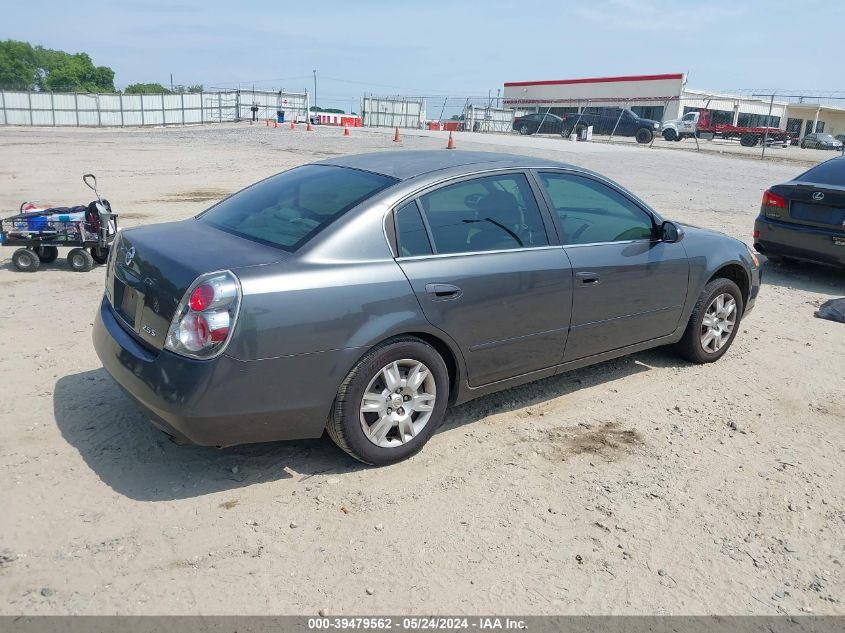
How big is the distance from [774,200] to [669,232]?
4516mm

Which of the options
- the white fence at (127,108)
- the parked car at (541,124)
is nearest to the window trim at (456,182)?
the parked car at (541,124)

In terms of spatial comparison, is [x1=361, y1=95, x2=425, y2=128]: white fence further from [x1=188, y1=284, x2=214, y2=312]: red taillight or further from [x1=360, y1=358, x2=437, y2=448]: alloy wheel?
[x1=188, y1=284, x2=214, y2=312]: red taillight

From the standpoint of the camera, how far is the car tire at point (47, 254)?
796 cm

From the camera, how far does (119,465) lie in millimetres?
3756

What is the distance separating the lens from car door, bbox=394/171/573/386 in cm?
390

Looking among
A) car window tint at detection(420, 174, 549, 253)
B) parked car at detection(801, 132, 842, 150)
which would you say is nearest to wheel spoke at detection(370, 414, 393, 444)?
car window tint at detection(420, 174, 549, 253)

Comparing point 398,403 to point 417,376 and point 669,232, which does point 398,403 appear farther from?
point 669,232

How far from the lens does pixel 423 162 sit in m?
4.39

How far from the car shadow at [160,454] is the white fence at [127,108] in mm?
45414

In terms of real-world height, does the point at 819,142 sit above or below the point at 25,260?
above

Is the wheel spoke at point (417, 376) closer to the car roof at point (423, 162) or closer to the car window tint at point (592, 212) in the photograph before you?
the car roof at point (423, 162)

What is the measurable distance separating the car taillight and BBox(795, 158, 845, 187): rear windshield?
767cm

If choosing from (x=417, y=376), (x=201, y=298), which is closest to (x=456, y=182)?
(x=417, y=376)

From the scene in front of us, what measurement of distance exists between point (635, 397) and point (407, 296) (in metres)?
2.15
